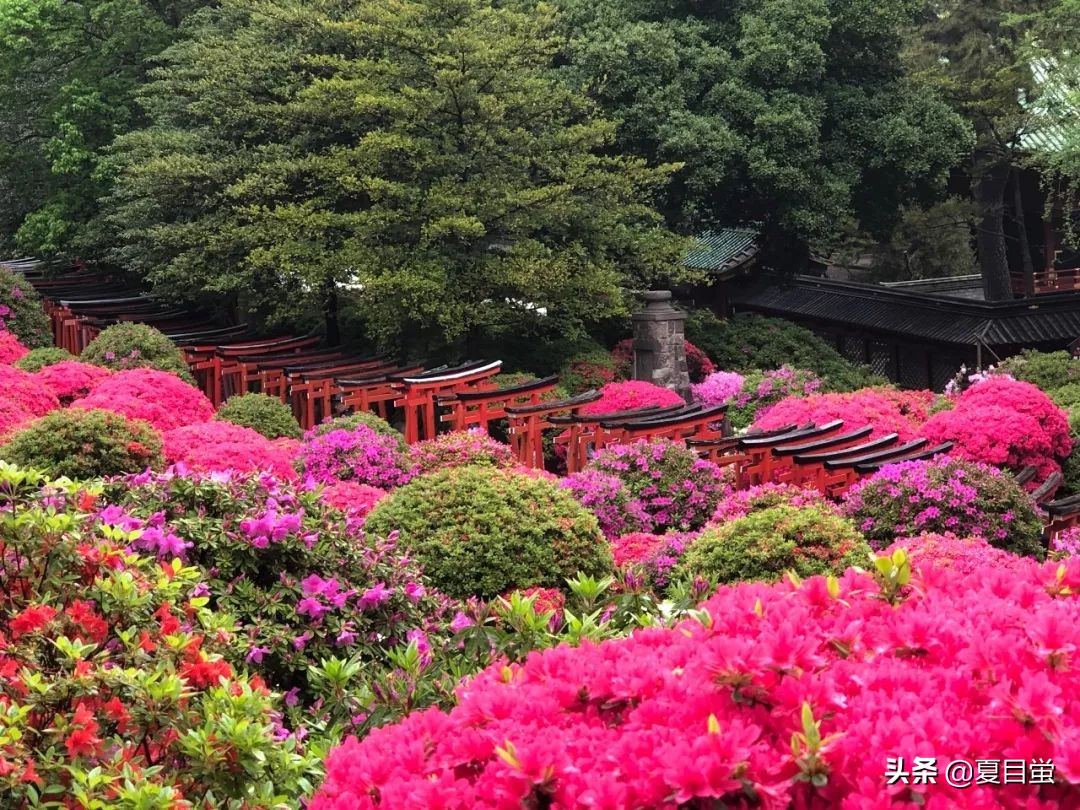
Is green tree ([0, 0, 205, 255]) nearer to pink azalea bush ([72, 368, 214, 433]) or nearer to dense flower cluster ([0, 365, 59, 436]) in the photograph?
pink azalea bush ([72, 368, 214, 433])

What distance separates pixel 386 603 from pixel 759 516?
3300mm

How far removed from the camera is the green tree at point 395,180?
2338 centimetres

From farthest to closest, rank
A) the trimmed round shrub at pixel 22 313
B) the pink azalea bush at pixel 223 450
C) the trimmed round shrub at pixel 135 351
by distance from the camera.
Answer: the trimmed round shrub at pixel 22 313
the trimmed round shrub at pixel 135 351
the pink azalea bush at pixel 223 450

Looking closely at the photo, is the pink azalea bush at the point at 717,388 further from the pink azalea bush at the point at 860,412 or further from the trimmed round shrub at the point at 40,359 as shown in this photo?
the trimmed round shrub at the point at 40,359

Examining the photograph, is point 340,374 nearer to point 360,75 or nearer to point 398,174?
point 398,174

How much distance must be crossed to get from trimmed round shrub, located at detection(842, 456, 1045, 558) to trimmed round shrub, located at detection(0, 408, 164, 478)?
19.8 ft

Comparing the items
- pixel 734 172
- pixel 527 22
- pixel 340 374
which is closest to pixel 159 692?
pixel 340 374

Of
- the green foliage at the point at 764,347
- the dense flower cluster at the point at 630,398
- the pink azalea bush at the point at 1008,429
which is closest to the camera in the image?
the pink azalea bush at the point at 1008,429

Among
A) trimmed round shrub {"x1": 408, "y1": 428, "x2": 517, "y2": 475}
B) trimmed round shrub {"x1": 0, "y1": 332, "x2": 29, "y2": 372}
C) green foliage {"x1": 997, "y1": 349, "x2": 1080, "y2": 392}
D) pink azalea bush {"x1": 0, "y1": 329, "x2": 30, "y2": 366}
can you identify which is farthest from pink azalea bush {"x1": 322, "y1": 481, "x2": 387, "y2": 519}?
green foliage {"x1": 997, "y1": 349, "x2": 1080, "y2": 392}

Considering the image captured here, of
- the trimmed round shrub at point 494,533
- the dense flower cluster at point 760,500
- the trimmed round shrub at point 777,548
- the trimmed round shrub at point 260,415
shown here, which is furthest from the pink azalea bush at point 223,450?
the trimmed round shrub at point 777,548

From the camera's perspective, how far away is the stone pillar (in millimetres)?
25375

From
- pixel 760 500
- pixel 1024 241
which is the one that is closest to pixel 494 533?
pixel 760 500

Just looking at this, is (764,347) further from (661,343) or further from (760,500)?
(760,500)

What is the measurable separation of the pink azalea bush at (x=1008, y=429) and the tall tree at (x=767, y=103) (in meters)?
11.3
